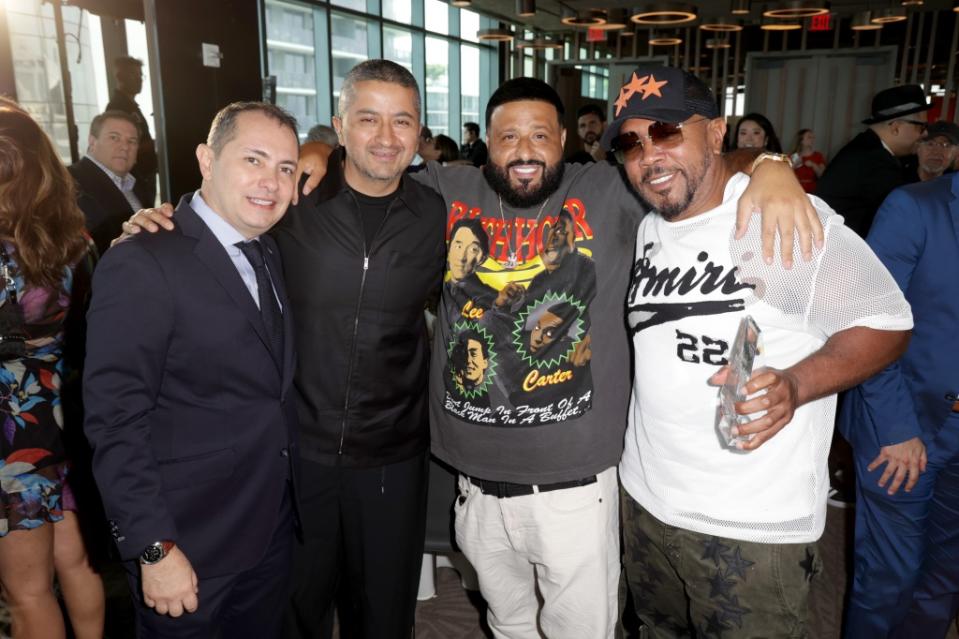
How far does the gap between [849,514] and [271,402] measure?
3.37m

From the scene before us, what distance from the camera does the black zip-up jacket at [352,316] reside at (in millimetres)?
2025

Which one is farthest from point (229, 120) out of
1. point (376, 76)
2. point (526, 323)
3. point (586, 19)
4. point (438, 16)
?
point (438, 16)

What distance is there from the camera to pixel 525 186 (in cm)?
204

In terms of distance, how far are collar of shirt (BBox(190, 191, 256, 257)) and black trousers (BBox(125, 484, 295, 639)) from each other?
2.37 feet

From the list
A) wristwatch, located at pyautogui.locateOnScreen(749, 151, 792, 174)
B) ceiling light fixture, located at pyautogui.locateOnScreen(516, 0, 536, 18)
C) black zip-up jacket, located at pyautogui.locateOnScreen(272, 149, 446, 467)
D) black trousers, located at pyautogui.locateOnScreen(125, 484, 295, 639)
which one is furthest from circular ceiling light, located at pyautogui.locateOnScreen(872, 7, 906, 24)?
black trousers, located at pyautogui.locateOnScreen(125, 484, 295, 639)

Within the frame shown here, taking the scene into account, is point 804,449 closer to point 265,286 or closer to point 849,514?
point 265,286

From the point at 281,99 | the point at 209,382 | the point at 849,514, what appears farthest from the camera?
the point at 281,99

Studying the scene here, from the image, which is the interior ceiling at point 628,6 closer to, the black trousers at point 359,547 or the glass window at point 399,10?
the glass window at point 399,10

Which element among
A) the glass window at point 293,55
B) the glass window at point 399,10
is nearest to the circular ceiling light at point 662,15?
the glass window at point 399,10

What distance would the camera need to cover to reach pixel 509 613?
2217mm

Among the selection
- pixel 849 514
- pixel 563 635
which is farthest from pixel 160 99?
pixel 849 514

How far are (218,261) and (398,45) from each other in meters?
12.5

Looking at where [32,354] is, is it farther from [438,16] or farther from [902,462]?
[438,16]

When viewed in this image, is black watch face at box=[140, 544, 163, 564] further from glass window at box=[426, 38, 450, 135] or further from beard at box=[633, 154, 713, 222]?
glass window at box=[426, 38, 450, 135]
